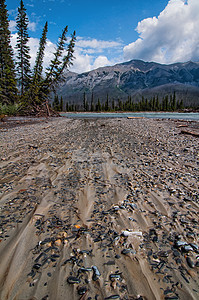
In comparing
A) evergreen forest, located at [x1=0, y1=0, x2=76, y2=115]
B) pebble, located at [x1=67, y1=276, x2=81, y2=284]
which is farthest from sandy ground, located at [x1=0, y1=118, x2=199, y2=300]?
evergreen forest, located at [x1=0, y1=0, x2=76, y2=115]

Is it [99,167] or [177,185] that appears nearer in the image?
[177,185]

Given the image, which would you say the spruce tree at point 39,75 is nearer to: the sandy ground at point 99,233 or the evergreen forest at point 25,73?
the evergreen forest at point 25,73

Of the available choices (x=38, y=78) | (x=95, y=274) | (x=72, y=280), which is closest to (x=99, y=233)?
(x=95, y=274)

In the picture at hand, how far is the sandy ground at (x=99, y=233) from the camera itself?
172 centimetres

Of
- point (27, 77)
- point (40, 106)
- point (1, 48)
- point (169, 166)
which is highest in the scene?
point (1, 48)

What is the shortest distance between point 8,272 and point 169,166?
4.96m

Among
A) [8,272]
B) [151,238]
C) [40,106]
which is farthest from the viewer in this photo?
[40,106]

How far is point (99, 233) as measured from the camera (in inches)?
96.8

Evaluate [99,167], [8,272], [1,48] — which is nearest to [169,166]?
[99,167]

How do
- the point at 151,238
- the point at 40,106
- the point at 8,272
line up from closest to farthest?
the point at 8,272, the point at 151,238, the point at 40,106

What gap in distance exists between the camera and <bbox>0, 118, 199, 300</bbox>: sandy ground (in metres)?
1.72

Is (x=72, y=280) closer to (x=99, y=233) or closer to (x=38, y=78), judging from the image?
(x=99, y=233)

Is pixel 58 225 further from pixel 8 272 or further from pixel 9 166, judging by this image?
Result: pixel 9 166

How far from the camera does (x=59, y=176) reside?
450 cm
